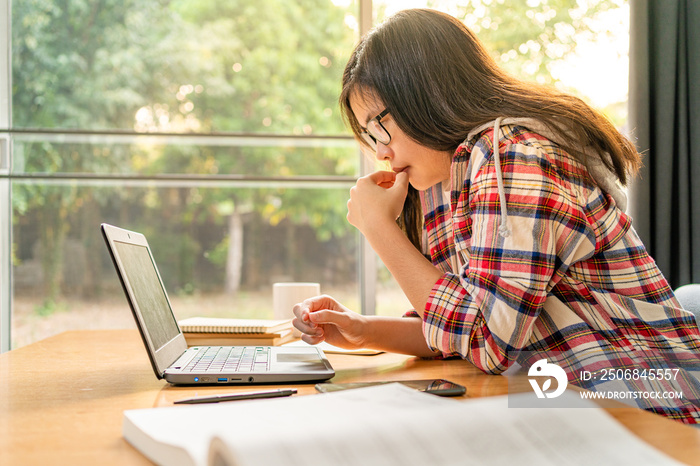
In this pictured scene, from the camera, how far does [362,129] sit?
1270 mm

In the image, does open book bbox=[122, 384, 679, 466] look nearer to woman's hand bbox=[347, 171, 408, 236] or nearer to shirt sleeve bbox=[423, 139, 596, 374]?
shirt sleeve bbox=[423, 139, 596, 374]

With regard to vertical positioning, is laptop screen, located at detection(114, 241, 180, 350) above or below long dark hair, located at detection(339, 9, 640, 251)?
below

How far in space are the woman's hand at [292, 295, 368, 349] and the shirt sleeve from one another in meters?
0.19

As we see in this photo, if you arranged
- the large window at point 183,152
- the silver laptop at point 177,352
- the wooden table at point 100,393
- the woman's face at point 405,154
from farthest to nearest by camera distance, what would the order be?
the large window at point 183,152
the woman's face at point 405,154
the silver laptop at point 177,352
the wooden table at point 100,393

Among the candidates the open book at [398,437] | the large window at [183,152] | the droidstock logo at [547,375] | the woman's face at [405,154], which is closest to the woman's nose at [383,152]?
the woman's face at [405,154]

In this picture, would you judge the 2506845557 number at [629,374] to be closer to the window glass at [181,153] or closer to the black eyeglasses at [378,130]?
the black eyeglasses at [378,130]

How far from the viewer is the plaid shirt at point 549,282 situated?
83 cm

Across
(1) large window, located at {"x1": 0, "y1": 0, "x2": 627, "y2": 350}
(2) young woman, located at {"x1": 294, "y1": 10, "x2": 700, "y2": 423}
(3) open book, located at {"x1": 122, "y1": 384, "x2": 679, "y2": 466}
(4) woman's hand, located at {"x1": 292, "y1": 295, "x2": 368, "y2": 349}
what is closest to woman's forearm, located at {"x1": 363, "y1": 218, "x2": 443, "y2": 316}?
(2) young woman, located at {"x1": 294, "y1": 10, "x2": 700, "y2": 423}

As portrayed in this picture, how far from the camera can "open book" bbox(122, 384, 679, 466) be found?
35cm

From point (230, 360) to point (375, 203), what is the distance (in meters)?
0.45

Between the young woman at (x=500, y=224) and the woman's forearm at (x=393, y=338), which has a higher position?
the young woman at (x=500, y=224)

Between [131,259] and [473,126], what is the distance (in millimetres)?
625

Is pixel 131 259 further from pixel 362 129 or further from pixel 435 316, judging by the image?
pixel 362 129

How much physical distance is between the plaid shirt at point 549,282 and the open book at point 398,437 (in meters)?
0.38
